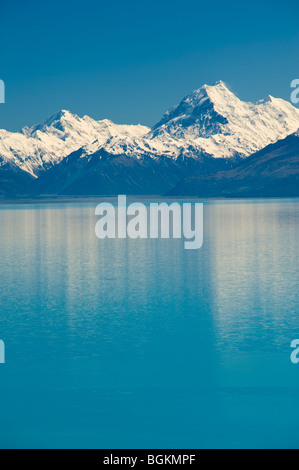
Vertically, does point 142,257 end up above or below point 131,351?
above

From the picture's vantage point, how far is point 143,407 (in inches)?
1101

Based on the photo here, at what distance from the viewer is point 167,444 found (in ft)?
81.5

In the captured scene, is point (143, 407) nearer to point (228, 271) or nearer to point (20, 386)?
point (20, 386)

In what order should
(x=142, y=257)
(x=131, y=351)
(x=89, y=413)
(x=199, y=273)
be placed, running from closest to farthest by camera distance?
(x=89, y=413)
(x=131, y=351)
(x=199, y=273)
(x=142, y=257)

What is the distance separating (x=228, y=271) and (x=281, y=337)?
26255mm

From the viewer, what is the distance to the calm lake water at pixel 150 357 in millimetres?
26156

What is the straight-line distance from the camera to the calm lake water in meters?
26.2

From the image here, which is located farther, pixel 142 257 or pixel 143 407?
pixel 142 257

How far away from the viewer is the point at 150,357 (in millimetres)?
35094

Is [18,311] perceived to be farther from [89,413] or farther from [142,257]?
[142,257]
